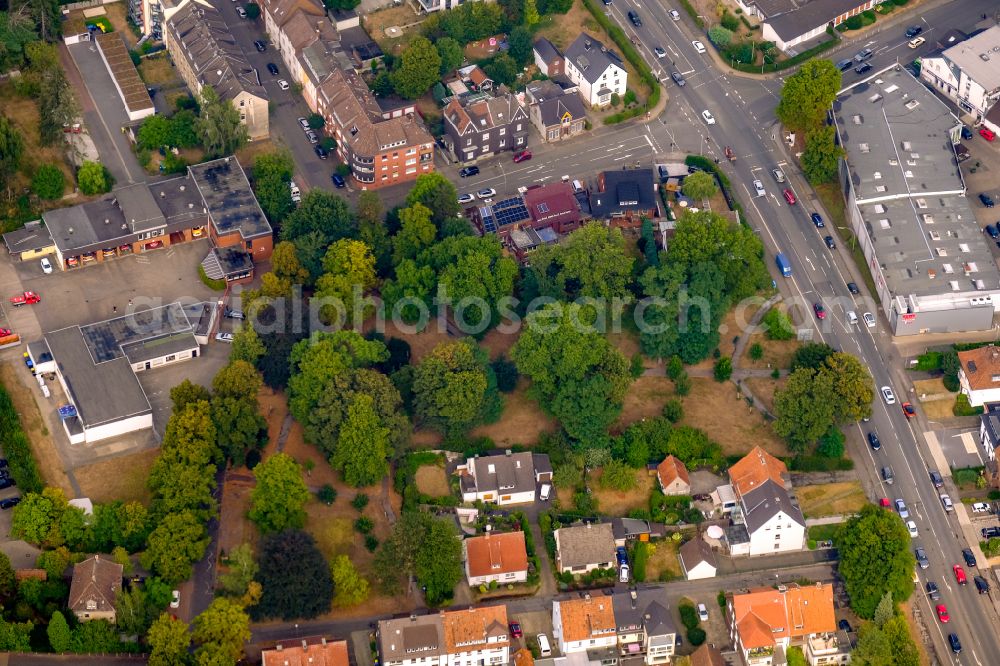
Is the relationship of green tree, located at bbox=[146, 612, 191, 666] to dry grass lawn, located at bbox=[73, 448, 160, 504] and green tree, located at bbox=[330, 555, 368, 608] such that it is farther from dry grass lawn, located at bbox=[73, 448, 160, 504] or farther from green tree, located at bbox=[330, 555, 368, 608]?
dry grass lawn, located at bbox=[73, 448, 160, 504]

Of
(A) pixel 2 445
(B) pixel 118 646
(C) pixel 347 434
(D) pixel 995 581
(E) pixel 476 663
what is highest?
(A) pixel 2 445

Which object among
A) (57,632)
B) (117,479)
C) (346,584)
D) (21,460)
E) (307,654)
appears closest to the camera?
(57,632)

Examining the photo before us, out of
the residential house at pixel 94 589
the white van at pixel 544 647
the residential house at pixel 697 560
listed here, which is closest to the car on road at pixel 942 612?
the residential house at pixel 697 560

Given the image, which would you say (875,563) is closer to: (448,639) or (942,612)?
(942,612)

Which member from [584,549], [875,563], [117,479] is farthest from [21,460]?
[875,563]

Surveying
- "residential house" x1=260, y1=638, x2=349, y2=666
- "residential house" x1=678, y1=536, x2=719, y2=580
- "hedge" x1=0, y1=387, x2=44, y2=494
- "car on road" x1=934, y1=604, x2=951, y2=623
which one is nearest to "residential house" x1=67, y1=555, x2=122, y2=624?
"hedge" x1=0, y1=387, x2=44, y2=494

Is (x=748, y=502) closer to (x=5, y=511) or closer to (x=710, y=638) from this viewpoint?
(x=710, y=638)

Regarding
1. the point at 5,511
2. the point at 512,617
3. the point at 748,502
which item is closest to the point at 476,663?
the point at 512,617
